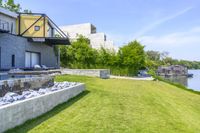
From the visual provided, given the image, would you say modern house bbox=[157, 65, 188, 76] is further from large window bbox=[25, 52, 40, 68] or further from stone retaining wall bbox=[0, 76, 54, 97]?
stone retaining wall bbox=[0, 76, 54, 97]

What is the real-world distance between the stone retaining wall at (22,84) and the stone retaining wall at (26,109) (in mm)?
1308

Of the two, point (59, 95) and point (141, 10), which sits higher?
point (141, 10)

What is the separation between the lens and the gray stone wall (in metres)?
20.2

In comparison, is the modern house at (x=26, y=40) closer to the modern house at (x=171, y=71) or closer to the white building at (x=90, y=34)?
the white building at (x=90, y=34)

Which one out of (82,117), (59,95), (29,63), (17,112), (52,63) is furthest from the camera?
(52,63)

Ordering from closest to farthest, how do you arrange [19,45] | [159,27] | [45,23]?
[19,45] < [45,23] < [159,27]

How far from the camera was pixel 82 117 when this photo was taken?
7953 mm

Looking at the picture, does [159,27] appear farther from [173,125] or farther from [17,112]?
[17,112]

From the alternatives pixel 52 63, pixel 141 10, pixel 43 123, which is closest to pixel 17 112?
pixel 43 123

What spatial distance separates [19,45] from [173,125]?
16832 mm

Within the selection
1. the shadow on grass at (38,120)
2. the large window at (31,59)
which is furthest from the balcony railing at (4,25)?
the shadow on grass at (38,120)

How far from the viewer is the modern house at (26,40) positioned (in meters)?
20.8

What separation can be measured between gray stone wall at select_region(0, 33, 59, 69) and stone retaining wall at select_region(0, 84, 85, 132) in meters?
11.8

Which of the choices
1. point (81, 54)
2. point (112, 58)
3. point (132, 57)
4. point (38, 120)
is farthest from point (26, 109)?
point (112, 58)
